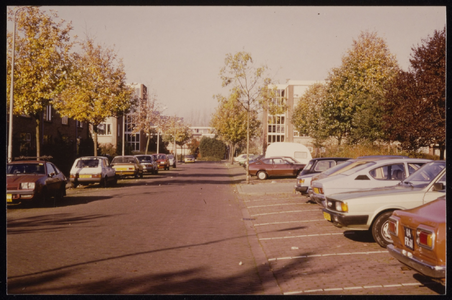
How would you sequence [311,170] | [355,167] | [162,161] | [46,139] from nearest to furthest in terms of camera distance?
[355,167]
[311,170]
[46,139]
[162,161]

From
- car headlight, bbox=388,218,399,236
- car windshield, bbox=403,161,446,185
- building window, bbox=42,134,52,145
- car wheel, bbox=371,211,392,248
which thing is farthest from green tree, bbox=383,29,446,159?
building window, bbox=42,134,52,145

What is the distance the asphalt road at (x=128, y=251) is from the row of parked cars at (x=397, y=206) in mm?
1945

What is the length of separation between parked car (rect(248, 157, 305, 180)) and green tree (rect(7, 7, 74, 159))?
1358 centimetres

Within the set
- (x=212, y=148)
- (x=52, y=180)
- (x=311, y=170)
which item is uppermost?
(x=212, y=148)

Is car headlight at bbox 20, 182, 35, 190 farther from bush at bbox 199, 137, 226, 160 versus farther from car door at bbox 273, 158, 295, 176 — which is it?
bush at bbox 199, 137, 226, 160

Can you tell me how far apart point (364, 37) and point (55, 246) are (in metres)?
35.1

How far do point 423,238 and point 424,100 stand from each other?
2002 centimetres

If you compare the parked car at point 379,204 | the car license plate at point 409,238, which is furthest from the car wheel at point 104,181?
the car license plate at point 409,238

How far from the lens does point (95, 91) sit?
2845 centimetres

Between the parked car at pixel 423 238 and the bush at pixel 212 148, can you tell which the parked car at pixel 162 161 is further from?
the bush at pixel 212 148

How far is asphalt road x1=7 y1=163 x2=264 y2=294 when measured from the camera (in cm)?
597

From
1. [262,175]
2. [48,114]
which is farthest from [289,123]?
[48,114]

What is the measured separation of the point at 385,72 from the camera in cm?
3588

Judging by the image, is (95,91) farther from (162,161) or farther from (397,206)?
(397,206)
